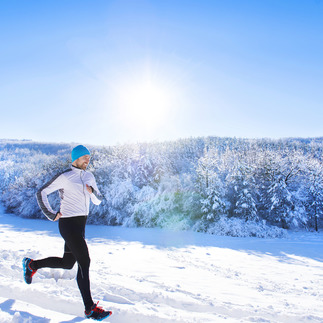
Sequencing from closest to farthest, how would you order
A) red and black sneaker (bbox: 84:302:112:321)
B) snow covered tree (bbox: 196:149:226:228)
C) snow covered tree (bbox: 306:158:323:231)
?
red and black sneaker (bbox: 84:302:112:321) < snow covered tree (bbox: 196:149:226:228) < snow covered tree (bbox: 306:158:323:231)

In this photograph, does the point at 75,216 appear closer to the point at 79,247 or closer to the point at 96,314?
the point at 79,247

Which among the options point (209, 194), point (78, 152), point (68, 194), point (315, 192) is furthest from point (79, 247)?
point (315, 192)

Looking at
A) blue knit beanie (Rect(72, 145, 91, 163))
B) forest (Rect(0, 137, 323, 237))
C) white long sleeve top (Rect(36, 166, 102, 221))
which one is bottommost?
forest (Rect(0, 137, 323, 237))

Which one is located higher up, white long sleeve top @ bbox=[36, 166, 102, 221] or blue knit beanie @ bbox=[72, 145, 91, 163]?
blue knit beanie @ bbox=[72, 145, 91, 163]

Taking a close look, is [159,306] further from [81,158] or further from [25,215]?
[25,215]

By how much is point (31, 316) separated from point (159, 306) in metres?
1.64

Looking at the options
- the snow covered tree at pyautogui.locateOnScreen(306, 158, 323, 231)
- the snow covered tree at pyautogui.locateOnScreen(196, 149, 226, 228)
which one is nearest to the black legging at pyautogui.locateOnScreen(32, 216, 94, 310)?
the snow covered tree at pyautogui.locateOnScreen(196, 149, 226, 228)

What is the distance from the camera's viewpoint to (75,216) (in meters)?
2.77

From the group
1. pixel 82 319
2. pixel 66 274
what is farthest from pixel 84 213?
pixel 66 274

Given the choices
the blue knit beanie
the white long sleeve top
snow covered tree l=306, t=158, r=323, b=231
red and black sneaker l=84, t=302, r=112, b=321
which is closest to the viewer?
red and black sneaker l=84, t=302, r=112, b=321

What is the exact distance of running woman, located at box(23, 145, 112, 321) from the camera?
2.62 meters

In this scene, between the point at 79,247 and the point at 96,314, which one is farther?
the point at 79,247

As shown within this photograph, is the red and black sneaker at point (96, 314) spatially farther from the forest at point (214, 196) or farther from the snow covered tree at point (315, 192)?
the snow covered tree at point (315, 192)

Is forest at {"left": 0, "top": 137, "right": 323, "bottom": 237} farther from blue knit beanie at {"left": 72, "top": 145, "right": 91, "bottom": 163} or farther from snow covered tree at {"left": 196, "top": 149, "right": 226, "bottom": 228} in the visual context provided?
blue knit beanie at {"left": 72, "top": 145, "right": 91, "bottom": 163}
